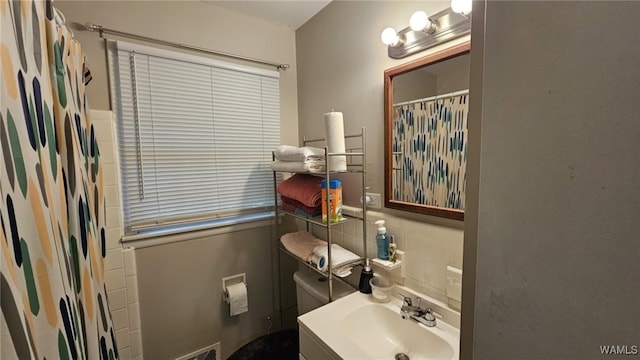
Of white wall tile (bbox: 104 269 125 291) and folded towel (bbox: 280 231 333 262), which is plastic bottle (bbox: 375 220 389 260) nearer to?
folded towel (bbox: 280 231 333 262)

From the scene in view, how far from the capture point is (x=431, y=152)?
1097mm

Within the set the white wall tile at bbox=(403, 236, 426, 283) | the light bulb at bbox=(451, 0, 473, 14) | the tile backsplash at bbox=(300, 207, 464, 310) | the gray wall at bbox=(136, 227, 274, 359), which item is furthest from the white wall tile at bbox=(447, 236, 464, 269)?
the gray wall at bbox=(136, 227, 274, 359)

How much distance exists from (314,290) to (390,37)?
1.31 m

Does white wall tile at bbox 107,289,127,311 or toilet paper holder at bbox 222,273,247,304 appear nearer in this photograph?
white wall tile at bbox 107,289,127,311

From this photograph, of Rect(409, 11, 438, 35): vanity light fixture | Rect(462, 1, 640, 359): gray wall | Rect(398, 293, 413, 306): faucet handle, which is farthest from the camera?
Rect(398, 293, 413, 306): faucet handle

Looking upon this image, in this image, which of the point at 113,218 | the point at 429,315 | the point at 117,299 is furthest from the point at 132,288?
the point at 429,315

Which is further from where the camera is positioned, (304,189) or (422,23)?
(304,189)

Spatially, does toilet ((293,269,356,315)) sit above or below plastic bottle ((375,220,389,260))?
below

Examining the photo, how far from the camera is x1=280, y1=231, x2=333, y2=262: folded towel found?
58.0 inches

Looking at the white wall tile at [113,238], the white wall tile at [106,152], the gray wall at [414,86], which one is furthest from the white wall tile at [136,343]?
the gray wall at [414,86]

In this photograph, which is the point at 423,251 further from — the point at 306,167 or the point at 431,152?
the point at 306,167

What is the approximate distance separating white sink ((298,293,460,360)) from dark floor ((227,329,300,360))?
0.57 metres

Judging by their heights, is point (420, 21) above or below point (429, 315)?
above

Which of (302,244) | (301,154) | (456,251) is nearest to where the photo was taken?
(456,251)
